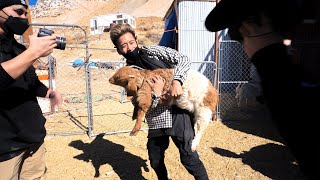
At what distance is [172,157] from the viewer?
5.03 metres

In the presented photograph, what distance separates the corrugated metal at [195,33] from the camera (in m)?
9.05

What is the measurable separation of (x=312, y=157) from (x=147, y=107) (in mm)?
2172

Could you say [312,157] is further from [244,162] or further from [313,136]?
[244,162]

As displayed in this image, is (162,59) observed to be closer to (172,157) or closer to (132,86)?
(132,86)

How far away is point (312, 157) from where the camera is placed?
71 centimetres

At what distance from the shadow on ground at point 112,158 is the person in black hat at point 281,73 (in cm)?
396

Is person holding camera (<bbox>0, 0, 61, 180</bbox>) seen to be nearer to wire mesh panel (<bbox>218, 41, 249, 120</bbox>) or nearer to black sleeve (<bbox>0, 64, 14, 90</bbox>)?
black sleeve (<bbox>0, 64, 14, 90</bbox>)

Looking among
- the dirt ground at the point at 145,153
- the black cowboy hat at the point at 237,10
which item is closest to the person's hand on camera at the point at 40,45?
the black cowboy hat at the point at 237,10

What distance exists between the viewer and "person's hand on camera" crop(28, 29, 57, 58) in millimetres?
1905

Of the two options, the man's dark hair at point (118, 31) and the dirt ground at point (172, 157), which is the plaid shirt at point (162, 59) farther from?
the dirt ground at point (172, 157)

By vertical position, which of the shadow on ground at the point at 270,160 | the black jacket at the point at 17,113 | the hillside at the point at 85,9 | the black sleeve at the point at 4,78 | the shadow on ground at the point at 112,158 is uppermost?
the hillside at the point at 85,9

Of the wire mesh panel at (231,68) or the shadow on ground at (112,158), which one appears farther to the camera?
the wire mesh panel at (231,68)

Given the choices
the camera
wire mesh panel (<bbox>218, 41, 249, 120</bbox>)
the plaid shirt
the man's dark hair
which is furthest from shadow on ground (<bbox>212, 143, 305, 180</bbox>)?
the camera

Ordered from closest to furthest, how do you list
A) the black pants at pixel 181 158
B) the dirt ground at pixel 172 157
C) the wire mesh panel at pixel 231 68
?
the black pants at pixel 181 158, the dirt ground at pixel 172 157, the wire mesh panel at pixel 231 68
